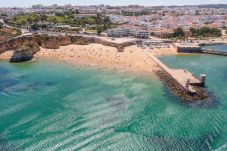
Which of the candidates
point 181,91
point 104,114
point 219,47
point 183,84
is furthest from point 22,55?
point 219,47

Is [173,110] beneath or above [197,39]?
beneath

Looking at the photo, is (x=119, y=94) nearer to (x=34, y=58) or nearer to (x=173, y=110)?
(x=173, y=110)

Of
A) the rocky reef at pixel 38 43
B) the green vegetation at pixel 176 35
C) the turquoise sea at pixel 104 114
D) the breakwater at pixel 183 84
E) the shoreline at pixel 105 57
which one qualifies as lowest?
the turquoise sea at pixel 104 114

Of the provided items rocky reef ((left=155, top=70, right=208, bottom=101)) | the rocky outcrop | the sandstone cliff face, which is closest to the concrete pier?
rocky reef ((left=155, top=70, right=208, bottom=101))

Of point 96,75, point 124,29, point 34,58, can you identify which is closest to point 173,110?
point 96,75

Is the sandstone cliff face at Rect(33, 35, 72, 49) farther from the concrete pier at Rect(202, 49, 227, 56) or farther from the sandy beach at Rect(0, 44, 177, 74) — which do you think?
the concrete pier at Rect(202, 49, 227, 56)

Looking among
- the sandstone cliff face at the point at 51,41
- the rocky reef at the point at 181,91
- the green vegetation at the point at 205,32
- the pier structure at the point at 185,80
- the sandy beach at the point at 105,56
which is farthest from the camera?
the green vegetation at the point at 205,32

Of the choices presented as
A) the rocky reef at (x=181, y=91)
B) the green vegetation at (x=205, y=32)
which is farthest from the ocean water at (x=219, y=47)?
the rocky reef at (x=181, y=91)

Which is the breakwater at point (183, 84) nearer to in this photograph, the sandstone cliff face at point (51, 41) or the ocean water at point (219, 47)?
the ocean water at point (219, 47)
